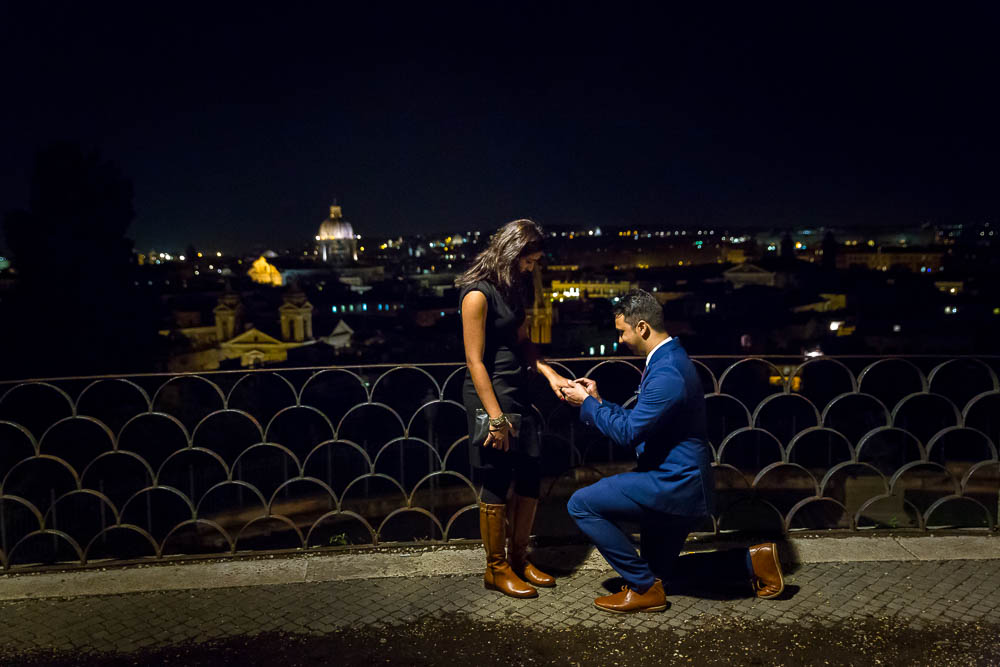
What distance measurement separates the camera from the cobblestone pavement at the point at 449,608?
3.75 meters

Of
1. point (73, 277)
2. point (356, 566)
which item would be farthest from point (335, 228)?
point (356, 566)

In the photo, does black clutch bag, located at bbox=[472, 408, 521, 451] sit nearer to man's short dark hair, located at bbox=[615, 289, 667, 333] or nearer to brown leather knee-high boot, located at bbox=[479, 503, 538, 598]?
brown leather knee-high boot, located at bbox=[479, 503, 538, 598]

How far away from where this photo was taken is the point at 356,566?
179 inches

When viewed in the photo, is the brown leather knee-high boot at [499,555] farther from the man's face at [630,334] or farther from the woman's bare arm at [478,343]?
the man's face at [630,334]

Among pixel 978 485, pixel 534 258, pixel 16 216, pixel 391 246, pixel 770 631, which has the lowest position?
pixel 978 485

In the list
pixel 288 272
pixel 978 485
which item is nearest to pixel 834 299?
pixel 978 485

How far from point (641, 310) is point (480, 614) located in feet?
5.47

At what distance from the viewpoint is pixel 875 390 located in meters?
41.9

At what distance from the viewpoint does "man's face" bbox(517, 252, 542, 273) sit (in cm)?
394

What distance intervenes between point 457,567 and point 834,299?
8301 cm

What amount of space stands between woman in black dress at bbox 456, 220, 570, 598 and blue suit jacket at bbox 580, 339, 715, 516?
1.31 feet

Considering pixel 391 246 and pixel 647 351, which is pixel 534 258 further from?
pixel 391 246

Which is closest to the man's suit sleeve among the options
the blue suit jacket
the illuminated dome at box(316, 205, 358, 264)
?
the blue suit jacket

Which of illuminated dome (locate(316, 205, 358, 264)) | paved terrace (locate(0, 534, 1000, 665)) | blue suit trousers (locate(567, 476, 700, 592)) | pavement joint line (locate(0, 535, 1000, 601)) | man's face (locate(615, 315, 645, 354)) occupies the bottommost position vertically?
paved terrace (locate(0, 534, 1000, 665))
